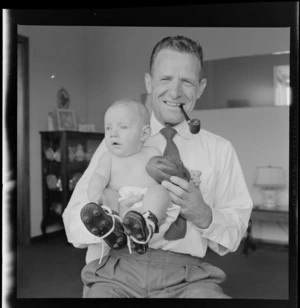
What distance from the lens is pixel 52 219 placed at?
5.72 feet

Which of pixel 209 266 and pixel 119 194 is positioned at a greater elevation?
pixel 119 194

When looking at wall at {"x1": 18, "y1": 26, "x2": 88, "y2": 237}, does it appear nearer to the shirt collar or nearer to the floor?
the floor

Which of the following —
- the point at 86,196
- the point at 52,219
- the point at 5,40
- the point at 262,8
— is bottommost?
the point at 52,219

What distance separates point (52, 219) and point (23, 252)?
20 centimetres

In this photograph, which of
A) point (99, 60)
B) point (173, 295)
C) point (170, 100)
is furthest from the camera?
point (99, 60)

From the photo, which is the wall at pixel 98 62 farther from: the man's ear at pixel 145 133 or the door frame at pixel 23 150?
the man's ear at pixel 145 133

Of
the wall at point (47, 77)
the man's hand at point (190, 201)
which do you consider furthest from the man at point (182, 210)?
the wall at point (47, 77)

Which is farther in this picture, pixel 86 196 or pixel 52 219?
pixel 52 219

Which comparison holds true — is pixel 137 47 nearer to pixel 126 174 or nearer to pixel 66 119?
pixel 66 119

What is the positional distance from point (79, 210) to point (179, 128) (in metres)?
0.60

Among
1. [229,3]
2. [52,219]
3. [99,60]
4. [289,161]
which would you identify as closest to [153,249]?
[52,219]

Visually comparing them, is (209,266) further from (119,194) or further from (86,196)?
(86,196)

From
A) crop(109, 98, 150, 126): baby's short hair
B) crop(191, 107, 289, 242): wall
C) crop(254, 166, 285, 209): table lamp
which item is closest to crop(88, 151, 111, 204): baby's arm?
crop(109, 98, 150, 126): baby's short hair

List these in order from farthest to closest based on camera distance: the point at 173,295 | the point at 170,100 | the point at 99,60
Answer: the point at 99,60, the point at 170,100, the point at 173,295
